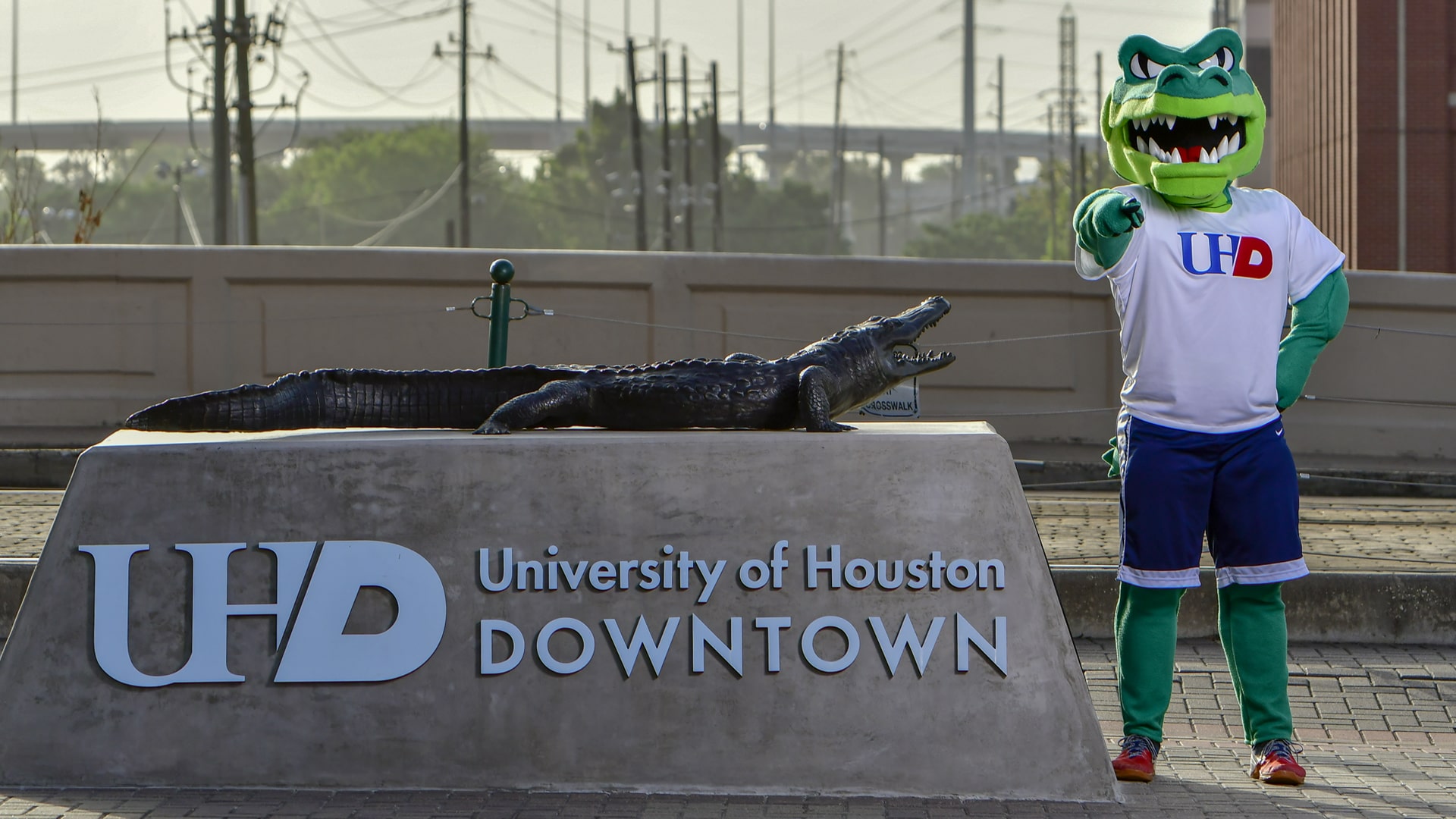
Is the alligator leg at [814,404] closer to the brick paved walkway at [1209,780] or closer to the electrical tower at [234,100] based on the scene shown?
the brick paved walkway at [1209,780]

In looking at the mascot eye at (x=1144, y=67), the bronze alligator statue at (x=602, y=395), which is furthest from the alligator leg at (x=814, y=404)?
the mascot eye at (x=1144, y=67)

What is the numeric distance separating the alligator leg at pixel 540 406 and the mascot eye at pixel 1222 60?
6.95 feet

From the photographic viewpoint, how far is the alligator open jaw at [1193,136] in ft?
15.0

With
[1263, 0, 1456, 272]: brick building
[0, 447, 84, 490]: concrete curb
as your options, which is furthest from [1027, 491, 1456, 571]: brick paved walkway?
[1263, 0, 1456, 272]: brick building

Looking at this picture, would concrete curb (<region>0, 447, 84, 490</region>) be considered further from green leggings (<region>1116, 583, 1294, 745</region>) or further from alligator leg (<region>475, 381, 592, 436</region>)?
green leggings (<region>1116, 583, 1294, 745</region>)

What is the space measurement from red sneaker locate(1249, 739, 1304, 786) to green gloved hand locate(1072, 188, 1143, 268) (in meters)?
1.45

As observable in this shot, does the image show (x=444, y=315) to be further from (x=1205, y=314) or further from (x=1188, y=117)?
(x=1205, y=314)

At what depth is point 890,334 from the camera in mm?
5020

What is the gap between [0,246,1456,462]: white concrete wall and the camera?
12.5 m

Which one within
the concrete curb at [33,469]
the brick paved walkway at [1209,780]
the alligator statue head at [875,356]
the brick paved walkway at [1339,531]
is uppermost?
the alligator statue head at [875,356]

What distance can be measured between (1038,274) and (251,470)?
9268 millimetres

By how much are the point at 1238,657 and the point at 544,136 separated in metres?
120

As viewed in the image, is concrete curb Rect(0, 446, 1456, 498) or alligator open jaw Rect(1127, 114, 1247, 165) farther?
concrete curb Rect(0, 446, 1456, 498)

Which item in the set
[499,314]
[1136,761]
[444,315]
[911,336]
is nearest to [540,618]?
[911,336]
